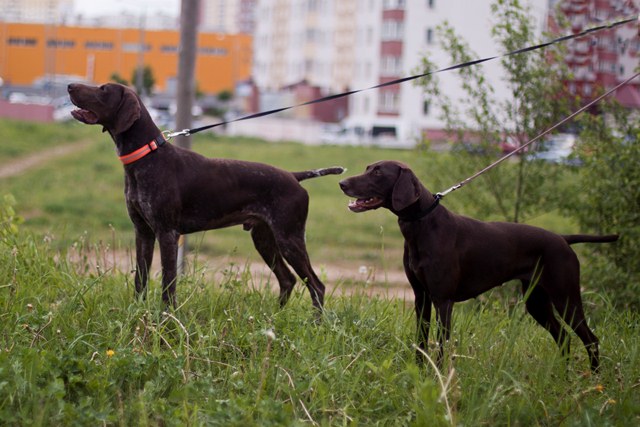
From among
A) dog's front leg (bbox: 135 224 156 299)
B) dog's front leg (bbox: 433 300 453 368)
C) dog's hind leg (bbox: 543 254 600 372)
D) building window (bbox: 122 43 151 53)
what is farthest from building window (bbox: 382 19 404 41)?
dog's front leg (bbox: 433 300 453 368)

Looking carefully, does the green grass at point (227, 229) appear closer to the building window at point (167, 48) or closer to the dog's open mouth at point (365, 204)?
the dog's open mouth at point (365, 204)

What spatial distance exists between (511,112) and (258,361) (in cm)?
564

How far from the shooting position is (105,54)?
314ft

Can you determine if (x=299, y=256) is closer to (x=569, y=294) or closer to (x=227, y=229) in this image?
(x=569, y=294)

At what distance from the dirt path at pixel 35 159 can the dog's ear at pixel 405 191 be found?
Result: 20806 millimetres

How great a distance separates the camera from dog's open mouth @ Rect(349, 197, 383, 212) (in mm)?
5668

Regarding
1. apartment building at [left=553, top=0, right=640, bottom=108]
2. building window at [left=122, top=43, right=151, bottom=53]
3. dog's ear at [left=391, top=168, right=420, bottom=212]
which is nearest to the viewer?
dog's ear at [left=391, top=168, right=420, bottom=212]

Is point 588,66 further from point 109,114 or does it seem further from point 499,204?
point 109,114

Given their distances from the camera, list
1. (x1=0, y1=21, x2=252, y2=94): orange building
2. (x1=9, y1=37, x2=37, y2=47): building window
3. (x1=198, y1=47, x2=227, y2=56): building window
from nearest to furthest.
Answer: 1. (x1=0, y1=21, x2=252, y2=94): orange building
2. (x1=9, y1=37, x2=37, y2=47): building window
3. (x1=198, y1=47, x2=227, y2=56): building window

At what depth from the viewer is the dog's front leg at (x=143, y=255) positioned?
6.61 meters

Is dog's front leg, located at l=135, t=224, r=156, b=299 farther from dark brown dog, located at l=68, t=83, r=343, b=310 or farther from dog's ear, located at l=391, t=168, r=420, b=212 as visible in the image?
dog's ear, located at l=391, t=168, r=420, b=212

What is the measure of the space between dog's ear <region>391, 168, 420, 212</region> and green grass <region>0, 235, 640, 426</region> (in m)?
0.79

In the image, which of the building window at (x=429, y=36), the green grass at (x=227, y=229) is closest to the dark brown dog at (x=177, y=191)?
the green grass at (x=227, y=229)

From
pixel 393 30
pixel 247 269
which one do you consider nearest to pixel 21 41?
pixel 393 30
